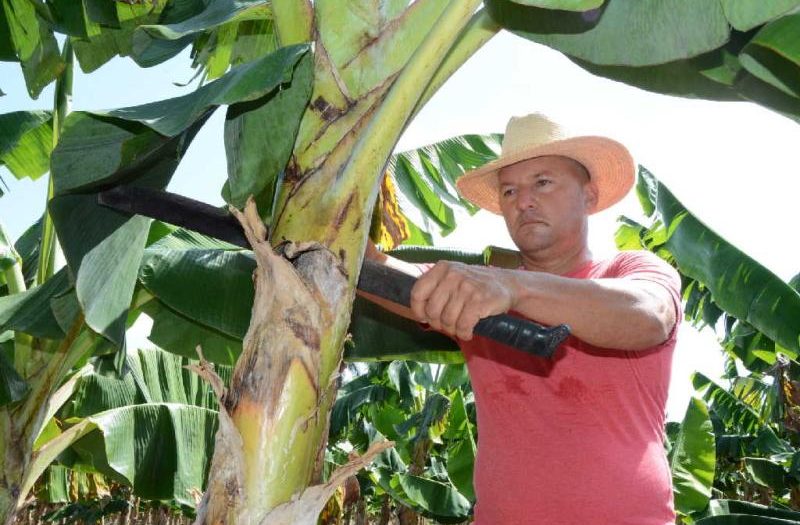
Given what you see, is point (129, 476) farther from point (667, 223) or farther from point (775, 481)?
point (775, 481)

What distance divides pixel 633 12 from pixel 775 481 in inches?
411

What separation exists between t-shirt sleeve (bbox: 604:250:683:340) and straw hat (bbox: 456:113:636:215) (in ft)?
1.40

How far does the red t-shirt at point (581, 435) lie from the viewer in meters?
1.61

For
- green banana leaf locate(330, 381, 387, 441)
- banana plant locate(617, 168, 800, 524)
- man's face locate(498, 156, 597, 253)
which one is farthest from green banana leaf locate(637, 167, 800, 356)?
green banana leaf locate(330, 381, 387, 441)

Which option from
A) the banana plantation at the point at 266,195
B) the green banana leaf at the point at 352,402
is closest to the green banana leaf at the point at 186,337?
the banana plantation at the point at 266,195

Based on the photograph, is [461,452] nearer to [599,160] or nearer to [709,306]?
[709,306]

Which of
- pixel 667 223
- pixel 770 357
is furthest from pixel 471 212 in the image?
pixel 770 357

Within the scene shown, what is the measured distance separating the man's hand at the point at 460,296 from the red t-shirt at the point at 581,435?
0.49 m

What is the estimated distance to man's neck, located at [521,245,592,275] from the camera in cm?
201

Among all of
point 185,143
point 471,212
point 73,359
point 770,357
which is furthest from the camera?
point 770,357

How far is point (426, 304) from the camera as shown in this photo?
1.28 m

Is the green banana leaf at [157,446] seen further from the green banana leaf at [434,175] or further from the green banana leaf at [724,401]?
the green banana leaf at [724,401]

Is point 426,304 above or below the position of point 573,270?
below

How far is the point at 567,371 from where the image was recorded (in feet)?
5.69
